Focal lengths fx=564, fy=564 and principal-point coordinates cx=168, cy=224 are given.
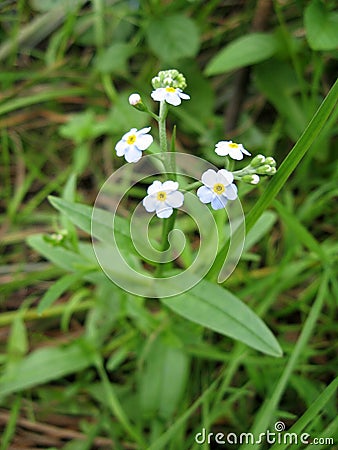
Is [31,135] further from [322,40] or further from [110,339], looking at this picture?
[322,40]

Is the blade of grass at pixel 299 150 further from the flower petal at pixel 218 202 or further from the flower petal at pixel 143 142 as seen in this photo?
the flower petal at pixel 143 142

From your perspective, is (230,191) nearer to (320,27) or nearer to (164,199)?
(164,199)

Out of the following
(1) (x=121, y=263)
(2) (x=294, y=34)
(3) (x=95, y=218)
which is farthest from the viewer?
(2) (x=294, y=34)

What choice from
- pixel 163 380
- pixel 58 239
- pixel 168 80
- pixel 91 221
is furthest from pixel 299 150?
pixel 163 380

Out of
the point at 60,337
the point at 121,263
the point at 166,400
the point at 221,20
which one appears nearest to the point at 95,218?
the point at 121,263

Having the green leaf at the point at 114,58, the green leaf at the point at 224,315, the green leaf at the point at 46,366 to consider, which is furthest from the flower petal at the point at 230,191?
the green leaf at the point at 114,58

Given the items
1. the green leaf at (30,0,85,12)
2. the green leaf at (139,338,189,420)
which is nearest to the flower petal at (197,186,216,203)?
the green leaf at (139,338,189,420)
